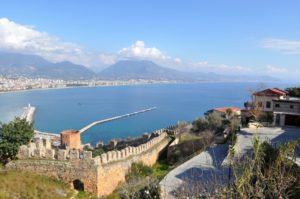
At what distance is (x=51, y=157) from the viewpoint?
1442 centimetres

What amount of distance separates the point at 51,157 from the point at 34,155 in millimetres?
771

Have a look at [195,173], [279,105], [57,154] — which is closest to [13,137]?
[57,154]

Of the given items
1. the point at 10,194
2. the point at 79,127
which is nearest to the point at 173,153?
the point at 10,194

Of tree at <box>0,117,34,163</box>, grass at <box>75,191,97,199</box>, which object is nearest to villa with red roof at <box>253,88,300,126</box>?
grass at <box>75,191,97,199</box>

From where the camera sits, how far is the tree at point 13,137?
14.9 metres

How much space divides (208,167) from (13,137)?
8.20 meters

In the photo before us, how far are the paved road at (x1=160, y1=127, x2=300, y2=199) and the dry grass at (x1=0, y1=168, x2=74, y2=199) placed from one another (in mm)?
3996

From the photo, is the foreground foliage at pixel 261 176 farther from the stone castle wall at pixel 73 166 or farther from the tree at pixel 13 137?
the tree at pixel 13 137

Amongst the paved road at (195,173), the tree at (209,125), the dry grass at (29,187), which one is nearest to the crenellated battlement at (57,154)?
the dry grass at (29,187)

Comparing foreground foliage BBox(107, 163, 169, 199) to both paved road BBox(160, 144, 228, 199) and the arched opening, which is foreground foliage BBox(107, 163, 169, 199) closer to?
paved road BBox(160, 144, 228, 199)

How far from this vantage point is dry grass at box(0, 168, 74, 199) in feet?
41.0

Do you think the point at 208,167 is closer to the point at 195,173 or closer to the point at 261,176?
the point at 195,173

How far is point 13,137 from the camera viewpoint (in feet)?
50.5

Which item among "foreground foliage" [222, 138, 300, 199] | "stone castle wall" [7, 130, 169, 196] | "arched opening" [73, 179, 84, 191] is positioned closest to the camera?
"foreground foliage" [222, 138, 300, 199]
